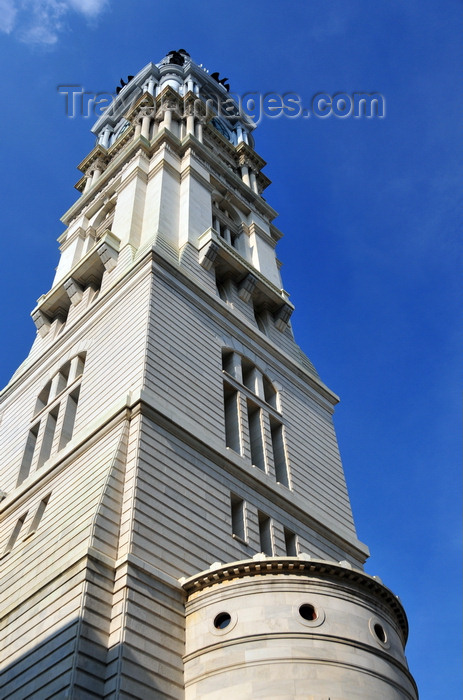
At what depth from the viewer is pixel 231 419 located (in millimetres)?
35094

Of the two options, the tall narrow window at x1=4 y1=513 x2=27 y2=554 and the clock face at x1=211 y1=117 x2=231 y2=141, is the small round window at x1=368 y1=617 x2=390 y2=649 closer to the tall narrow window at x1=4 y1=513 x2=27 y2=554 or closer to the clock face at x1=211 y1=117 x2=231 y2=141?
the tall narrow window at x1=4 y1=513 x2=27 y2=554

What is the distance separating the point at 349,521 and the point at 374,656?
569 inches

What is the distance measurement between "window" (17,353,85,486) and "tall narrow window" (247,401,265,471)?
8522 mm

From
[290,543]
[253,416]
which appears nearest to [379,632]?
[290,543]

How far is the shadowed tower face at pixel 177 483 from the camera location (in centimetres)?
2144

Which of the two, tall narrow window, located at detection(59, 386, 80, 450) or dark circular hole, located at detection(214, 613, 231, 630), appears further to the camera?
tall narrow window, located at detection(59, 386, 80, 450)

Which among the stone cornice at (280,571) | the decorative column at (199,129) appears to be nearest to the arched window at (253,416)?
the stone cornice at (280,571)

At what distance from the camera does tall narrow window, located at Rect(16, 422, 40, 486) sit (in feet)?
116

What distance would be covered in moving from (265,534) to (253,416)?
780 centimetres

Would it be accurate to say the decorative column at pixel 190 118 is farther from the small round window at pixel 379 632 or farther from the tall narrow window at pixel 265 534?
the small round window at pixel 379 632

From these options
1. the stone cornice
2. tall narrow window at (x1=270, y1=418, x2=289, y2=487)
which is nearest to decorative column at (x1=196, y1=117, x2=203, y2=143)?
tall narrow window at (x1=270, y1=418, x2=289, y2=487)

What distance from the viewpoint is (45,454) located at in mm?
35344

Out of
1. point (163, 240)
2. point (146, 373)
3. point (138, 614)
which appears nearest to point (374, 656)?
point (138, 614)

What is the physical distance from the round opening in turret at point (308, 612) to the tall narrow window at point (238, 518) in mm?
5700
